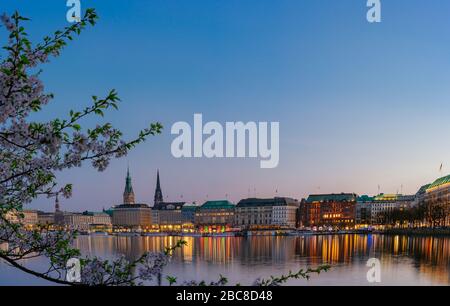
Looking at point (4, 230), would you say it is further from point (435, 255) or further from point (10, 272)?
point (435, 255)

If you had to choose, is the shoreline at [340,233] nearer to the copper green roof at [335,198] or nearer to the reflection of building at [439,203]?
the reflection of building at [439,203]

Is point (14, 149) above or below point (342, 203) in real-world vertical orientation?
above

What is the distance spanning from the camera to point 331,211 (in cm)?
19388

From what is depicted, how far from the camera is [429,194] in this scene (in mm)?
156500

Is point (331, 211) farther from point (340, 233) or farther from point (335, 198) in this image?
point (340, 233)

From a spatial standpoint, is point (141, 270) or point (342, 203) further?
point (342, 203)

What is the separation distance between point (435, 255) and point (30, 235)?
5841cm

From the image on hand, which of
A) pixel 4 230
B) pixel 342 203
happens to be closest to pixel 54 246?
pixel 4 230

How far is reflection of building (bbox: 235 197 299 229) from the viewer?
192m

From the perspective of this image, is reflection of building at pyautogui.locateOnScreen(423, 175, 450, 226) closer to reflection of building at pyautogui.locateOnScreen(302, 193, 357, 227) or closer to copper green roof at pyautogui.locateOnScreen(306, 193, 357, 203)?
reflection of building at pyautogui.locateOnScreen(302, 193, 357, 227)

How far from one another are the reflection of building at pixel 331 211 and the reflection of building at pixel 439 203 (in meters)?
32.4

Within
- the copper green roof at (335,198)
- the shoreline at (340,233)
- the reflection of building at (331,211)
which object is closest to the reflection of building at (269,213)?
the reflection of building at (331,211)

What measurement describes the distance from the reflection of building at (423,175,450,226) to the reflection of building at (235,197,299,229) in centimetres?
5215

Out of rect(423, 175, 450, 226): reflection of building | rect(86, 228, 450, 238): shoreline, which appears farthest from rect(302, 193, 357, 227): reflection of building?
rect(423, 175, 450, 226): reflection of building
